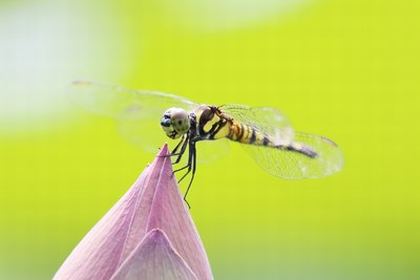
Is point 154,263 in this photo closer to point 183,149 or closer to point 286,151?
point 183,149

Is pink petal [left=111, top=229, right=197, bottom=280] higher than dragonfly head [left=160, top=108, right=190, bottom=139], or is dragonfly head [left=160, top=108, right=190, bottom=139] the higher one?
dragonfly head [left=160, top=108, right=190, bottom=139]

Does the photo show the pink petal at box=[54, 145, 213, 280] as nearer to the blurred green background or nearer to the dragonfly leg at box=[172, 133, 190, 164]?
the dragonfly leg at box=[172, 133, 190, 164]

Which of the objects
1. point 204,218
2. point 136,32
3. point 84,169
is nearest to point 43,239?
point 84,169

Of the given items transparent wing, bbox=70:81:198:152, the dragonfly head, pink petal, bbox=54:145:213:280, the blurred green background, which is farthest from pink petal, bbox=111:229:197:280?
the blurred green background

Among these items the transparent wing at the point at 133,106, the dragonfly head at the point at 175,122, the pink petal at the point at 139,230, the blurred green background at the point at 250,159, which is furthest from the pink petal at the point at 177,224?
the blurred green background at the point at 250,159

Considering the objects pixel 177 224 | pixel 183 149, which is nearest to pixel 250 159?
pixel 183 149

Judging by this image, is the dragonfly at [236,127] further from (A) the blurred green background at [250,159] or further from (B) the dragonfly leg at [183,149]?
(A) the blurred green background at [250,159]

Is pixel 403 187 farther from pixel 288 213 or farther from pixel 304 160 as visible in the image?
pixel 304 160
